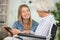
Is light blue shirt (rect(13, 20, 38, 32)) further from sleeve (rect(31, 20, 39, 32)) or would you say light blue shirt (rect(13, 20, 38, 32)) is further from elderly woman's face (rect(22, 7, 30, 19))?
elderly woman's face (rect(22, 7, 30, 19))

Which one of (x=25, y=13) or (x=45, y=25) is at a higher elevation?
(x=25, y=13)

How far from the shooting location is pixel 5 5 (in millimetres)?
2977

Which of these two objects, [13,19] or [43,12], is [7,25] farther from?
[43,12]

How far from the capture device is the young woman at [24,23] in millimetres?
2900

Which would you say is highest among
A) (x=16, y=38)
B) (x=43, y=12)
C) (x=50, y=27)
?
(x=43, y=12)

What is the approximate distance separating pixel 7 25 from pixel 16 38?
26cm

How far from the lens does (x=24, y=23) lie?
2951 millimetres

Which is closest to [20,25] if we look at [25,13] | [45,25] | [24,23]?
[24,23]

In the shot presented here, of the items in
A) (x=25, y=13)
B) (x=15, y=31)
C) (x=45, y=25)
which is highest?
(x=25, y=13)

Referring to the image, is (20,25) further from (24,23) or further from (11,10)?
(11,10)

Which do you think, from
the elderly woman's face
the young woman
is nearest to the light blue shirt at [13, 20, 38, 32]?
the young woman

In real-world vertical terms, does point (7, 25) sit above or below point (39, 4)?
below

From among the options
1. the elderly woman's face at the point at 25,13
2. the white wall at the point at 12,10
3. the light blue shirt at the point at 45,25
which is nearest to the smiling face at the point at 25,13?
the elderly woman's face at the point at 25,13

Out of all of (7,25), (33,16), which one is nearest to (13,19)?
(7,25)
